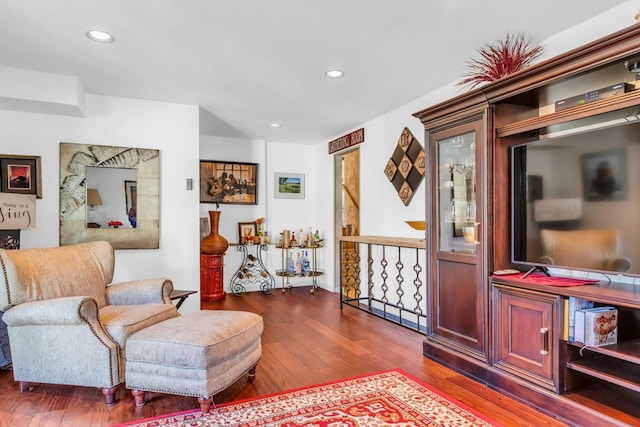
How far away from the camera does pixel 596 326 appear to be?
2008mm

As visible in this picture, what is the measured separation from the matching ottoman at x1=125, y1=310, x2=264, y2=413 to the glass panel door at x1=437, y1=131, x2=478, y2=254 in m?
1.66

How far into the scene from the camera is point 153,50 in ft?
9.51

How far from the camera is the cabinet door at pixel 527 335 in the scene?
7.10 feet

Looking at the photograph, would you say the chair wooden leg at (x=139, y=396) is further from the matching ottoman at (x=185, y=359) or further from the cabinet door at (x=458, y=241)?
the cabinet door at (x=458, y=241)

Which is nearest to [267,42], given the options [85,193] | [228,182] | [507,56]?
[507,56]

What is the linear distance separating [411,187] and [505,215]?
156 cm

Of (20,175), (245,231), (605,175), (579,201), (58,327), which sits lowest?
(58,327)

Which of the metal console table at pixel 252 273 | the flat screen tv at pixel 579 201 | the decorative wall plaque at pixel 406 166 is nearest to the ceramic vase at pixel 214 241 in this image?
the metal console table at pixel 252 273

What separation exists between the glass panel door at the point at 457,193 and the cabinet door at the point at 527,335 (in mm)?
445

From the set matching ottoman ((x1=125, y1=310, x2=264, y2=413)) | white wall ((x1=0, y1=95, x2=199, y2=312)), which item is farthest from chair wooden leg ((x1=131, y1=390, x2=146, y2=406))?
white wall ((x1=0, y1=95, x2=199, y2=312))

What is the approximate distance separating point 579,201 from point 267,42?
2.22 m

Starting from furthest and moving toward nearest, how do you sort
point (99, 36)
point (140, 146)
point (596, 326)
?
point (140, 146) → point (99, 36) → point (596, 326)

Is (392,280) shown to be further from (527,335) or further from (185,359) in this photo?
(185,359)

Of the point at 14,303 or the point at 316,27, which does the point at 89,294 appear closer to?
the point at 14,303
